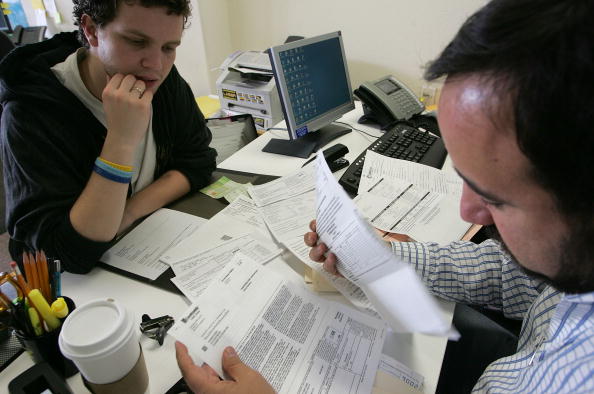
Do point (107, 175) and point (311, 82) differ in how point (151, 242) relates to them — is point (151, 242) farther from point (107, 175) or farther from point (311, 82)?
point (311, 82)

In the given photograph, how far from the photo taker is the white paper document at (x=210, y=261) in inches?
28.0

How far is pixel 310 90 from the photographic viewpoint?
1301 millimetres

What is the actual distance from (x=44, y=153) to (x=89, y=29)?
291 millimetres

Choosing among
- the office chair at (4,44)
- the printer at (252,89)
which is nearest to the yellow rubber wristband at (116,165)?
the printer at (252,89)

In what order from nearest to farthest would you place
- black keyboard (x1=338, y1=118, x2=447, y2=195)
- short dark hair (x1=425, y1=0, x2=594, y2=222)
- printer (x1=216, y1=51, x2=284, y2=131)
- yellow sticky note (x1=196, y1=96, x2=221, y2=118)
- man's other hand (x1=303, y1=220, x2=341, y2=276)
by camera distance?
short dark hair (x1=425, y1=0, x2=594, y2=222) < man's other hand (x1=303, y1=220, x2=341, y2=276) < black keyboard (x1=338, y1=118, x2=447, y2=195) < printer (x1=216, y1=51, x2=284, y2=131) < yellow sticky note (x1=196, y1=96, x2=221, y2=118)

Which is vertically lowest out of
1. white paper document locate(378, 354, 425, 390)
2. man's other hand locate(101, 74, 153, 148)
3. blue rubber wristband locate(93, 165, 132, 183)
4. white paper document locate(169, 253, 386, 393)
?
white paper document locate(378, 354, 425, 390)

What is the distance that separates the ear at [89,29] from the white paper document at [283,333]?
1.95ft

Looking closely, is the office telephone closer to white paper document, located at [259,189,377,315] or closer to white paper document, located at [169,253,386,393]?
white paper document, located at [259,189,377,315]

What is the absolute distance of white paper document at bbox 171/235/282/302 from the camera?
0.71 metres

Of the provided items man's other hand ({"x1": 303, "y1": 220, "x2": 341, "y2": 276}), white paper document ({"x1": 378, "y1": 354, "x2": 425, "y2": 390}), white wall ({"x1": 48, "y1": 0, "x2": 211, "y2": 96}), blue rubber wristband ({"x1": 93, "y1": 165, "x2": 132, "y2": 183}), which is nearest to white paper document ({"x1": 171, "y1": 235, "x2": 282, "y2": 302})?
man's other hand ({"x1": 303, "y1": 220, "x2": 341, "y2": 276})

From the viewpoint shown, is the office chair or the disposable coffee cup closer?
the disposable coffee cup

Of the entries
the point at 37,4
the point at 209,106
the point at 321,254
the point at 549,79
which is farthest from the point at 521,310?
the point at 37,4

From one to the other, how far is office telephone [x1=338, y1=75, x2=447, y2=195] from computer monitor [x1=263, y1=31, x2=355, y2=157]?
13 centimetres

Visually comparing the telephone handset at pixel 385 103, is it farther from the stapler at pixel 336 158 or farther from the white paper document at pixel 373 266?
the white paper document at pixel 373 266
